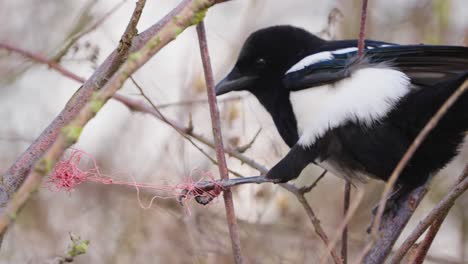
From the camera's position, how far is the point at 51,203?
4.35 meters

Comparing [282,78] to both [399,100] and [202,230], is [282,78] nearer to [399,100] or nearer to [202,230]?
[399,100]

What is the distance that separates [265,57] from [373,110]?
0.66 metres

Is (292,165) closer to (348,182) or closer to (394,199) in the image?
(348,182)

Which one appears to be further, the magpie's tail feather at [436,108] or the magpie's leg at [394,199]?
the magpie's leg at [394,199]

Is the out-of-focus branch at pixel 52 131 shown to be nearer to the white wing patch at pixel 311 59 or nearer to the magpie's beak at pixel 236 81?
the white wing patch at pixel 311 59

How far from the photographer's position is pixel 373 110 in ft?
8.75

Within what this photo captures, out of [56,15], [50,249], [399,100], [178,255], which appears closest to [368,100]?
[399,100]

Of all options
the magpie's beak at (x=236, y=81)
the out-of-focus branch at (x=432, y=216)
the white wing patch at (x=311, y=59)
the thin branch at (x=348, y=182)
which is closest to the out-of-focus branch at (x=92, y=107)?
the thin branch at (x=348, y=182)

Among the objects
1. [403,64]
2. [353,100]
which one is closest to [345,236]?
[353,100]

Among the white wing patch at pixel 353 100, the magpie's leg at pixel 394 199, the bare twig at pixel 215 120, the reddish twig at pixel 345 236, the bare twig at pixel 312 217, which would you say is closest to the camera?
the bare twig at pixel 215 120

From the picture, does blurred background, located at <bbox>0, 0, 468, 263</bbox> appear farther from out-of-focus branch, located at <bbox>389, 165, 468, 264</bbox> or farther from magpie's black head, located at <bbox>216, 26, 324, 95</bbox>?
out-of-focus branch, located at <bbox>389, 165, 468, 264</bbox>

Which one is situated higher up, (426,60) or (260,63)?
(260,63)

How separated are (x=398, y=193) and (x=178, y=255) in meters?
1.40

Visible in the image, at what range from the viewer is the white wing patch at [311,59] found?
2.87 metres
